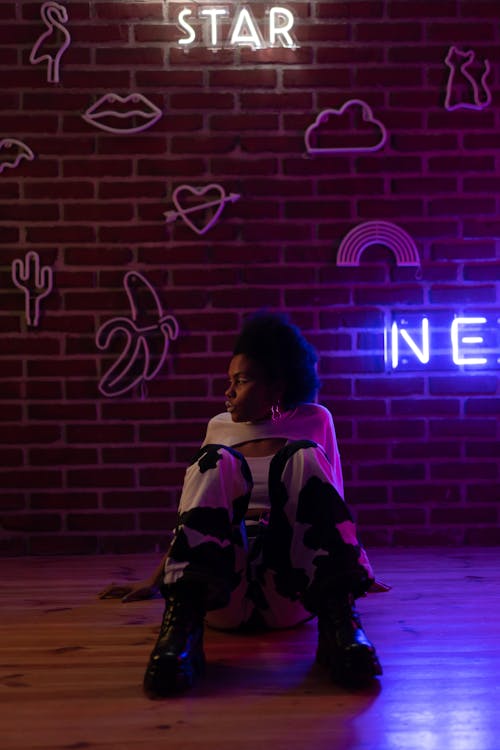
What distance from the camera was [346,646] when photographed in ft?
6.26

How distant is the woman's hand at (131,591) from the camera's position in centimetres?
262

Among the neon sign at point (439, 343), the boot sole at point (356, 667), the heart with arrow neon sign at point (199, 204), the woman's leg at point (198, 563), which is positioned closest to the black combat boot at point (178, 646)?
the woman's leg at point (198, 563)

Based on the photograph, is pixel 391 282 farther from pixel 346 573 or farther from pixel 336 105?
pixel 346 573

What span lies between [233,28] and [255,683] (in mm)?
2681

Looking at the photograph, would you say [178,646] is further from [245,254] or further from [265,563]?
[245,254]

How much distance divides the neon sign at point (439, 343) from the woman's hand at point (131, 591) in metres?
1.45

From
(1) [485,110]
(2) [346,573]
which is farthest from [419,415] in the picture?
(2) [346,573]

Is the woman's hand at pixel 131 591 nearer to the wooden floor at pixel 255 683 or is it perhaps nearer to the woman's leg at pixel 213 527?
the wooden floor at pixel 255 683

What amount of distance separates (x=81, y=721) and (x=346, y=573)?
0.67 m

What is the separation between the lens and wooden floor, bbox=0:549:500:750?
5.41 feet

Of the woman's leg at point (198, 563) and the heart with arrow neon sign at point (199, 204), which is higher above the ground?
the heart with arrow neon sign at point (199, 204)

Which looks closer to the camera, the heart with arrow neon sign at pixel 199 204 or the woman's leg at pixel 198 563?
the woman's leg at pixel 198 563

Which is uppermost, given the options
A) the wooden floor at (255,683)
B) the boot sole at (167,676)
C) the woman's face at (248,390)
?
the woman's face at (248,390)

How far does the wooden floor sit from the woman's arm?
0.04m
